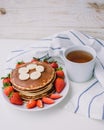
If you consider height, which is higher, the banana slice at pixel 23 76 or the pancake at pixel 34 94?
the banana slice at pixel 23 76

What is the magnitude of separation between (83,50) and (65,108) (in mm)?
170

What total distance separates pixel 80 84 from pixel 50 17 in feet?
0.82

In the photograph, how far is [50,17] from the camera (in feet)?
2.57

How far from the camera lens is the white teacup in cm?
61

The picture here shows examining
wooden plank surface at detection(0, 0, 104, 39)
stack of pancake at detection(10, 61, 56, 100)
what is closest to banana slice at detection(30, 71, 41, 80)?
stack of pancake at detection(10, 61, 56, 100)

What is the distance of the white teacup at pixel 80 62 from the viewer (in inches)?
24.1

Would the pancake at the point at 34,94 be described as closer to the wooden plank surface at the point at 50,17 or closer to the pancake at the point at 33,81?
the pancake at the point at 33,81

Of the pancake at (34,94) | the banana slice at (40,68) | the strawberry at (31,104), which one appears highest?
the banana slice at (40,68)

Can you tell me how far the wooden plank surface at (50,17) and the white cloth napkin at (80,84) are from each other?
4cm

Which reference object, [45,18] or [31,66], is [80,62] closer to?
[31,66]

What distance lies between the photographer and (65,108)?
1.91 feet

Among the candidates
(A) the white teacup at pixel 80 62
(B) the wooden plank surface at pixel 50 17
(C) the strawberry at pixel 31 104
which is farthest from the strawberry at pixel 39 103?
(B) the wooden plank surface at pixel 50 17

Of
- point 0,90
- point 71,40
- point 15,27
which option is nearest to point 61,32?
point 71,40

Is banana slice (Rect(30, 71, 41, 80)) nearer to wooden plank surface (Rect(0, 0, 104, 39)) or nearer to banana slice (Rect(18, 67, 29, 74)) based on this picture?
banana slice (Rect(18, 67, 29, 74))
